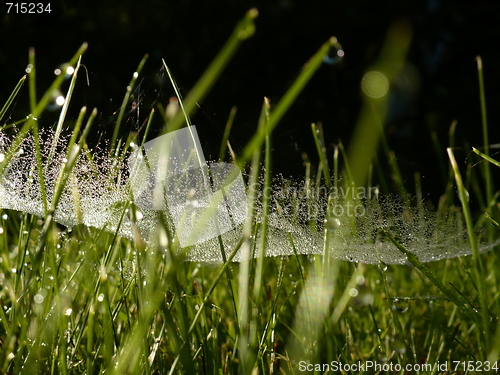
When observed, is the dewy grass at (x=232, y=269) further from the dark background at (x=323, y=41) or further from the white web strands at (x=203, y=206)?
the dark background at (x=323, y=41)

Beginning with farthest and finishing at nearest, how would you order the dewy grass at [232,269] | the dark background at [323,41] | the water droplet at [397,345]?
the dark background at [323,41] → the water droplet at [397,345] → the dewy grass at [232,269]

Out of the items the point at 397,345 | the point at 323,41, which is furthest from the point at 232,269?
the point at 323,41

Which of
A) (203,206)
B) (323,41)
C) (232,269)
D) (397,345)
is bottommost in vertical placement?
(397,345)

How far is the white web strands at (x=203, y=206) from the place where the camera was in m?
1.06

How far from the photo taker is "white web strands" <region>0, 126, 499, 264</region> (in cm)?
106

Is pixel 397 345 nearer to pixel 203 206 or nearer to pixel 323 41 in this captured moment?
pixel 203 206

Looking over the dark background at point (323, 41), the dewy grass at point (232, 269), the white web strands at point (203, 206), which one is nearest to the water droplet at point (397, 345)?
the dewy grass at point (232, 269)

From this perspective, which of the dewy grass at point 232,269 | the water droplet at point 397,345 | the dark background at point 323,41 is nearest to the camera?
the dewy grass at point 232,269

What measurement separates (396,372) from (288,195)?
513 millimetres

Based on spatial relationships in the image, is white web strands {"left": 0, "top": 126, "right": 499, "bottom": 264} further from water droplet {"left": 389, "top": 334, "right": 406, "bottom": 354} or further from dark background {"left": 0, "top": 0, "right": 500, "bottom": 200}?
dark background {"left": 0, "top": 0, "right": 500, "bottom": 200}

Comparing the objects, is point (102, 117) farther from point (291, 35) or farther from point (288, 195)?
point (291, 35)

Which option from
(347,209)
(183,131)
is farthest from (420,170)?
(183,131)

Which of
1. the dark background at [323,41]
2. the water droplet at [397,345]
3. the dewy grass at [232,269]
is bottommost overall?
the water droplet at [397,345]

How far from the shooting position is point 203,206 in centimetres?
117
